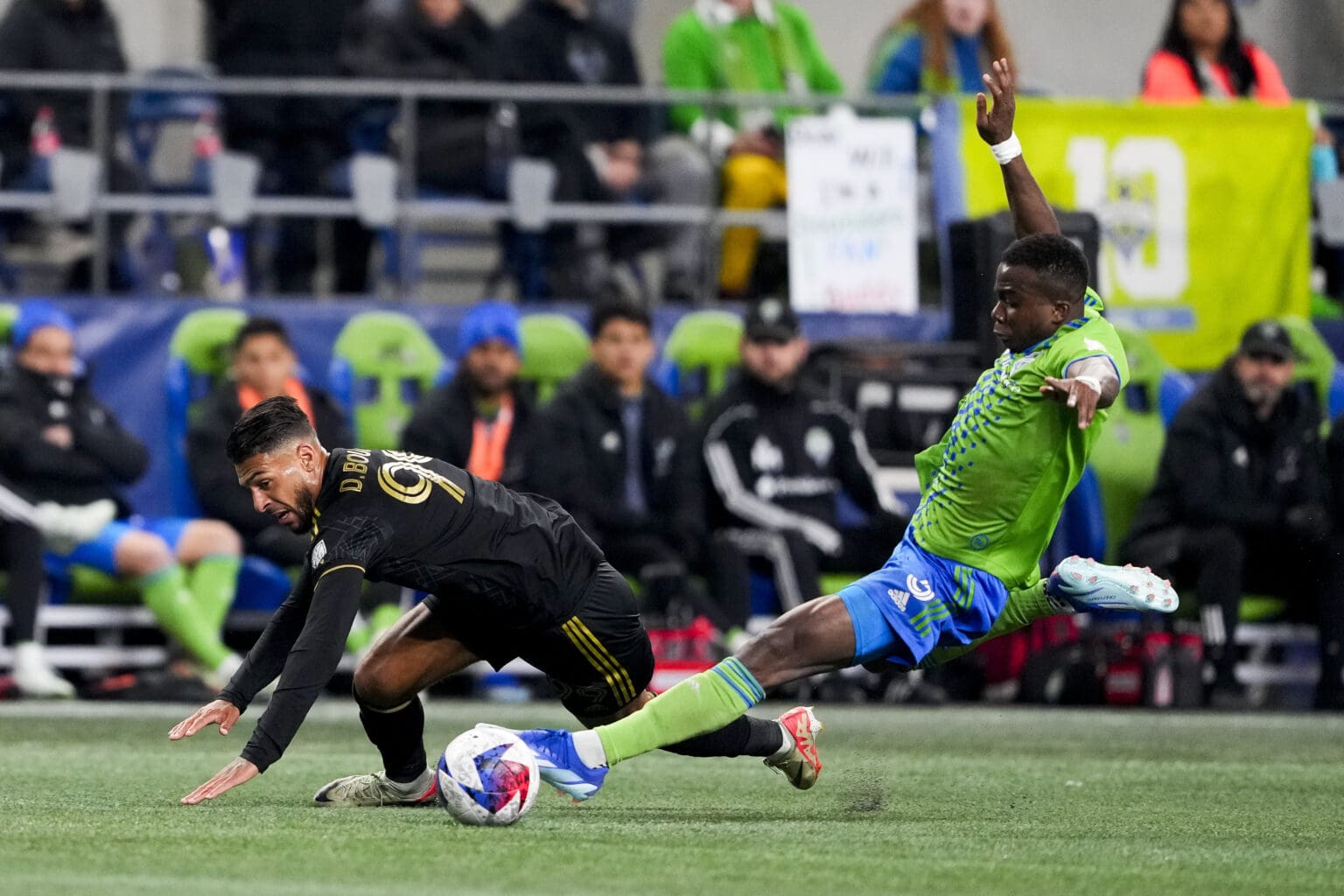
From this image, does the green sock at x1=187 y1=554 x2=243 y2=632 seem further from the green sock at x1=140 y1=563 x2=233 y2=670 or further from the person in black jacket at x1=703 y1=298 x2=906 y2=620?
the person in black jacket at x1=703 y1=298 x2=906 y2=620

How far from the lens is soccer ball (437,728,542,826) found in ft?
19.6

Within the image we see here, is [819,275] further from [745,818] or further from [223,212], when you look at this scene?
[745,818]

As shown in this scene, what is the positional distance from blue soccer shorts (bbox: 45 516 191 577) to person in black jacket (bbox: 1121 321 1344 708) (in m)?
5.06

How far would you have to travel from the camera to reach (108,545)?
1157 cm

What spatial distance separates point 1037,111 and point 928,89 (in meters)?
0.75

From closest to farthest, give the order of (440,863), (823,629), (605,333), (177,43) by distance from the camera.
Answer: (440,863)
(823,629)
(605,333)
(177,43)

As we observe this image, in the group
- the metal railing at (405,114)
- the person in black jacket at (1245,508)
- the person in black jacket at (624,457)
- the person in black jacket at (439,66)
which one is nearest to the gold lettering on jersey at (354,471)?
the person in black jacket at (624,457)

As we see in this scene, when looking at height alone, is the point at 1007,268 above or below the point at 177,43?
below

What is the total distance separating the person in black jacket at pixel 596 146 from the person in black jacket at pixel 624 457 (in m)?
1.09

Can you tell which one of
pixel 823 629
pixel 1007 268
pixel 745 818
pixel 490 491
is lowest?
pixel 745 818

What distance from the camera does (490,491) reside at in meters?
6.56

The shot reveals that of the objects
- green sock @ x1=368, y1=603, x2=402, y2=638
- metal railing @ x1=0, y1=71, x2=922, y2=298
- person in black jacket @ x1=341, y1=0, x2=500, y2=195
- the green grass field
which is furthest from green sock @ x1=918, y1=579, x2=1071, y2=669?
person in black jacket @ x1=341, y1=0, x2=500, y2=195

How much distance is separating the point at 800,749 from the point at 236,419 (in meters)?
5.86

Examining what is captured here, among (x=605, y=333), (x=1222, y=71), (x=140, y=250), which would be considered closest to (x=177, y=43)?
(x=140, y=250)
